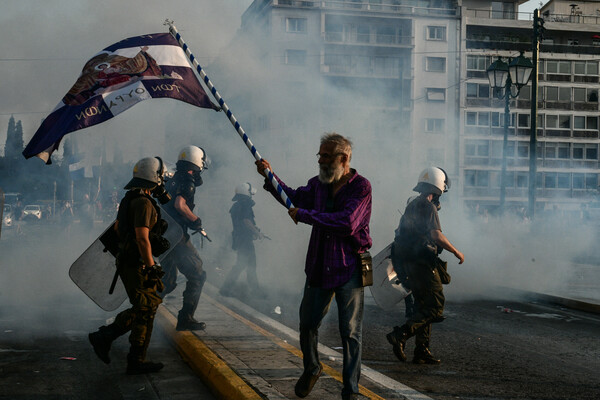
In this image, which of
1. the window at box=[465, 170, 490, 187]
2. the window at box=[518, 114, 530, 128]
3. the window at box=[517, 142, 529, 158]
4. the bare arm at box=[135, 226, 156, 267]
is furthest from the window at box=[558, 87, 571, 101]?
the bare arm at box=[135, 226, 156, 267]

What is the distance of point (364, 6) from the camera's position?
124 feet

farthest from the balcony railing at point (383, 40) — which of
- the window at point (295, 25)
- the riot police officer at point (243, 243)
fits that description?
the riot police officer at point (243, 243)

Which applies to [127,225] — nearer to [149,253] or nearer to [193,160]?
[149,253]

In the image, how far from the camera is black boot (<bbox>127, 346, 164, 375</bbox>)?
4.79m

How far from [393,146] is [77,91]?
14616 millimetres

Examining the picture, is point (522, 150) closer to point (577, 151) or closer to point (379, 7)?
point (577, 151)

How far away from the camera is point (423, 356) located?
5.38 m

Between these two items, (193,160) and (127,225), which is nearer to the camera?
(127,225)

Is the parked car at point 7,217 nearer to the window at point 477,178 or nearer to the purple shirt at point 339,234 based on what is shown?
the purple shirt at point 339,234

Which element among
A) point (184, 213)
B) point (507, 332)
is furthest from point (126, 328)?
point (507, 332)

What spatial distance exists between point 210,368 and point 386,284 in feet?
6.86

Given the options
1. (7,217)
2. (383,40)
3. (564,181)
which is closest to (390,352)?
(7,217)

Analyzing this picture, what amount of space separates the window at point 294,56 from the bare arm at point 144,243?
14.3 m

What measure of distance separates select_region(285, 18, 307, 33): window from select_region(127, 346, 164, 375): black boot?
13.3 m
